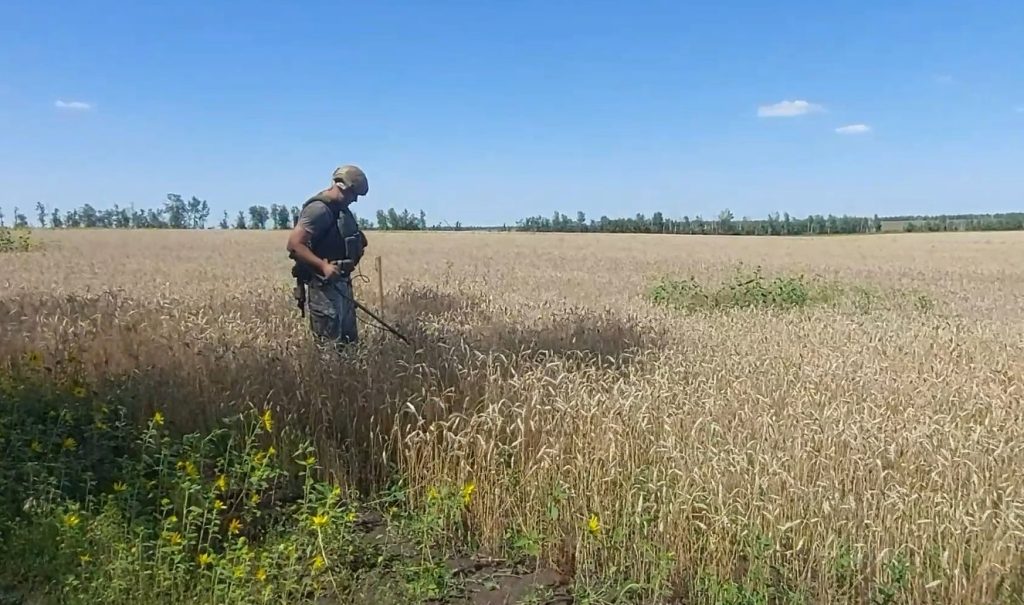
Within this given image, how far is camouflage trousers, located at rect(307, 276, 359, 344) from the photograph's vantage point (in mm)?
5602

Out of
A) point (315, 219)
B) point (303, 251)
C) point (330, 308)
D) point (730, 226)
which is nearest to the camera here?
point (303, 251)

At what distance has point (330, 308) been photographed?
5641 mm

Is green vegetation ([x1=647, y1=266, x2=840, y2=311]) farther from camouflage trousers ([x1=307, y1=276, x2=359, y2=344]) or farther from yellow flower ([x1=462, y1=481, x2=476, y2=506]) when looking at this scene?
yellow flower ([x1=462, y1=481, x2=476, y2=506])

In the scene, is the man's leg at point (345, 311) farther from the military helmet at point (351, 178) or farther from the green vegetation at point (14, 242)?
the green vegetation at point (14, 242)

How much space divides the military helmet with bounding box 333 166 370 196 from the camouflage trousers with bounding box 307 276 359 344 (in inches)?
31.2

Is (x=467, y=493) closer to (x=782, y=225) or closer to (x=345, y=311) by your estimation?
(x=345, y=311)

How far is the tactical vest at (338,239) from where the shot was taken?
5.53 m

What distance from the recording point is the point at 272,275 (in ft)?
52.5

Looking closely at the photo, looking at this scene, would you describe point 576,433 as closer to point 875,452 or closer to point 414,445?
point 414,445

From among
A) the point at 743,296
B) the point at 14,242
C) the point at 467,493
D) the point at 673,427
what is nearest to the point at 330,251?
the point at 467,493

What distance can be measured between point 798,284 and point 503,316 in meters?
6.66

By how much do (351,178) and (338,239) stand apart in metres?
0.54

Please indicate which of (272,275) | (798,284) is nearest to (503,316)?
(798,284)

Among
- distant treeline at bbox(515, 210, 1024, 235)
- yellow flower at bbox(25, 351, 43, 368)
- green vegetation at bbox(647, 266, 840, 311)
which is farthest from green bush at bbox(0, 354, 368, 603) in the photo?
distant treeline at bbox(515, 210, 1024, 235)
